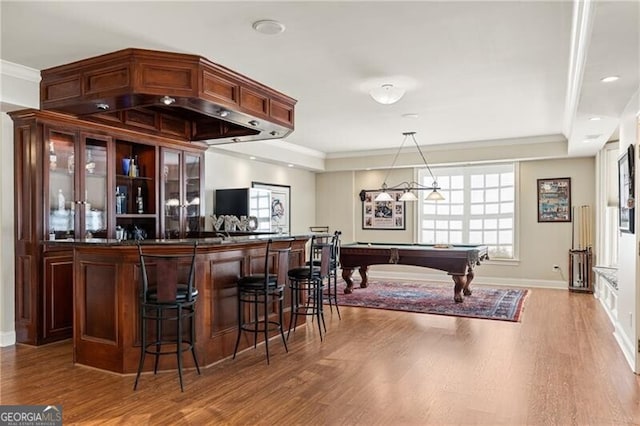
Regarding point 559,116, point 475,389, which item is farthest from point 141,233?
point 559,116

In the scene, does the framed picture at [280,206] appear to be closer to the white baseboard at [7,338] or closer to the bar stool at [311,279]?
the bar stool at [311,279]

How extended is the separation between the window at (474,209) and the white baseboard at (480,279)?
46cm

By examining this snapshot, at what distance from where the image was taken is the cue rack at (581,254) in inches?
299

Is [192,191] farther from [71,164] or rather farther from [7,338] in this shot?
[7,338]

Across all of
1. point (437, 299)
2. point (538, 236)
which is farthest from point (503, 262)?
point (437, 299)

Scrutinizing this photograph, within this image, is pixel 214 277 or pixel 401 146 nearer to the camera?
pixel 214 277

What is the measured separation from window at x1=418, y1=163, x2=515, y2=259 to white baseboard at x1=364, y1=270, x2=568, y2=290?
457 millimetres

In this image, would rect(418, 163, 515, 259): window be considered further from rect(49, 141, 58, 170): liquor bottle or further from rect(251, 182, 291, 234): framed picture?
rect(49, 141, 58, 170): liquor bottle

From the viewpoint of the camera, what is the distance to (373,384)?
3.38 metres

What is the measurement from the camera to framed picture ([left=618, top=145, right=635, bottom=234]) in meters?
3.92

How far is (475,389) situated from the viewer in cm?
326

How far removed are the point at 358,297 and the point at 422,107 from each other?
3007mm

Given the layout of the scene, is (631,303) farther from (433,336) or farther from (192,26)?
(192,26)

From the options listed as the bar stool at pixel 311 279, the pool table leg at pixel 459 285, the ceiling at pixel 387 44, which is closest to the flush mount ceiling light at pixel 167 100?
the ceiling at pixel 387 44
